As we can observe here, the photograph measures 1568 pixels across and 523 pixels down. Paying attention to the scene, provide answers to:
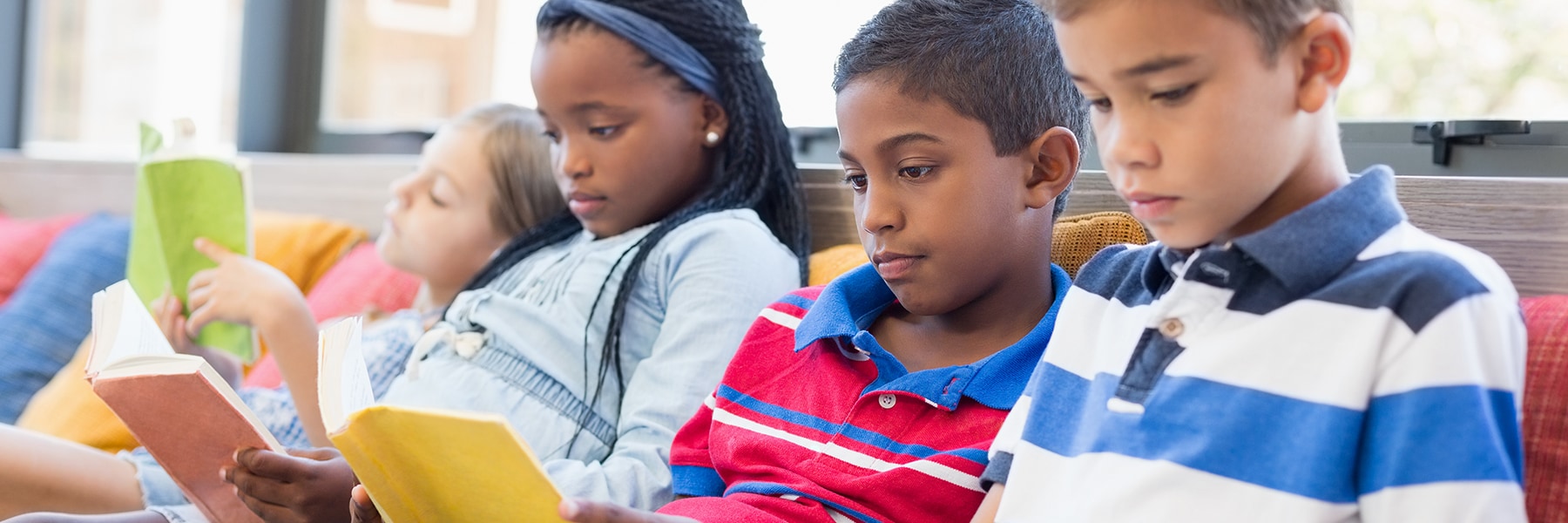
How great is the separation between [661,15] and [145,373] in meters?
0.67

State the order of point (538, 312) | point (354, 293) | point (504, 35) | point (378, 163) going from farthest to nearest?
1. point (504, 35)
2. point (378, 163)
3. point (354, 293)
4. point (538, 312)

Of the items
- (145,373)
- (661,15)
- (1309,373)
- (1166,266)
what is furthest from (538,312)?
(1309,373)

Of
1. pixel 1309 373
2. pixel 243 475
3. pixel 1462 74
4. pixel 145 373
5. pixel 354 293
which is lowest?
pixel 354 293

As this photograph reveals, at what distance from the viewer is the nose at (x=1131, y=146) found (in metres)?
0.74

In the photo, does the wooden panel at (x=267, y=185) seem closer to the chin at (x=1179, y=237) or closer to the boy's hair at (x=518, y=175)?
the boy's hair at (x=518, y=175)

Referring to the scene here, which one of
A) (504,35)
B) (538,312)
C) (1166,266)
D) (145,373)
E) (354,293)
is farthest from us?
(504,35)

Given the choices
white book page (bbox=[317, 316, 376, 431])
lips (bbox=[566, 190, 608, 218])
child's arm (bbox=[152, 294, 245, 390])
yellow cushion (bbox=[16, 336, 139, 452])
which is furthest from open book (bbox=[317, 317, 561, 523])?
yellow cushion (bbox=[16, 336, 139, 452])

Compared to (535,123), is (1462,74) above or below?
above

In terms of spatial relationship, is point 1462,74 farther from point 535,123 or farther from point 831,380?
point 535,123

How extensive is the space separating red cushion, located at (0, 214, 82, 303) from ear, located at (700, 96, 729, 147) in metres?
1.54

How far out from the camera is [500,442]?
759 millimetres

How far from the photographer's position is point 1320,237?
73 centimetres

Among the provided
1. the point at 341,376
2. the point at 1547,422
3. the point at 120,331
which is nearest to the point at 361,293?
the point at 120,331

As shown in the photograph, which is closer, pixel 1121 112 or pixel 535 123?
pixel 1121 112
